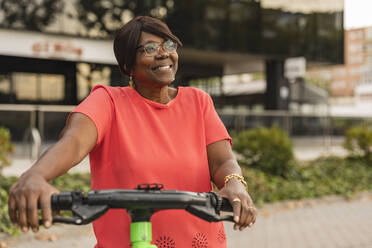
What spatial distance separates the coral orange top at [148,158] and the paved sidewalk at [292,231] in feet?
12.7

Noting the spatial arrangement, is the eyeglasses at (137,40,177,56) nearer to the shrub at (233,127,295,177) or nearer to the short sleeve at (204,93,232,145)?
the short sleeve at (204,93,232,145)

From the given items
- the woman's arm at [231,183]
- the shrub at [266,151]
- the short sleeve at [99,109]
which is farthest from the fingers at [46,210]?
the shrub at [266,151]

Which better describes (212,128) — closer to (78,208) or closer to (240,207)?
(240,207)

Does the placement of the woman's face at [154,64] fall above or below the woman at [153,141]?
above

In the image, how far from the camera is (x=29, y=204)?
1305mm

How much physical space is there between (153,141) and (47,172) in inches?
19.3

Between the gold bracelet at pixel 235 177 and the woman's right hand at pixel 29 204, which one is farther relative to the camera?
the gold bracelet at pixel 235 177

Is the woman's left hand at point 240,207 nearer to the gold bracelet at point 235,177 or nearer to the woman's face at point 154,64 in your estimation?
the gold bracelet at point 235,177

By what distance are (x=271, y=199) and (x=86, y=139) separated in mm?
7110

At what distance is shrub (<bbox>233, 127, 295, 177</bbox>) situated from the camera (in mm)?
10328

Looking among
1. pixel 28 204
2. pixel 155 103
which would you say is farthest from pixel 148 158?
pixel 28 204

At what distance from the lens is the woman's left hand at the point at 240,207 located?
159cm

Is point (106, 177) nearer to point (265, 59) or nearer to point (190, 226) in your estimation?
point (190, 226)

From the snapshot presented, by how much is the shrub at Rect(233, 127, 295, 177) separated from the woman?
839 centimetres
